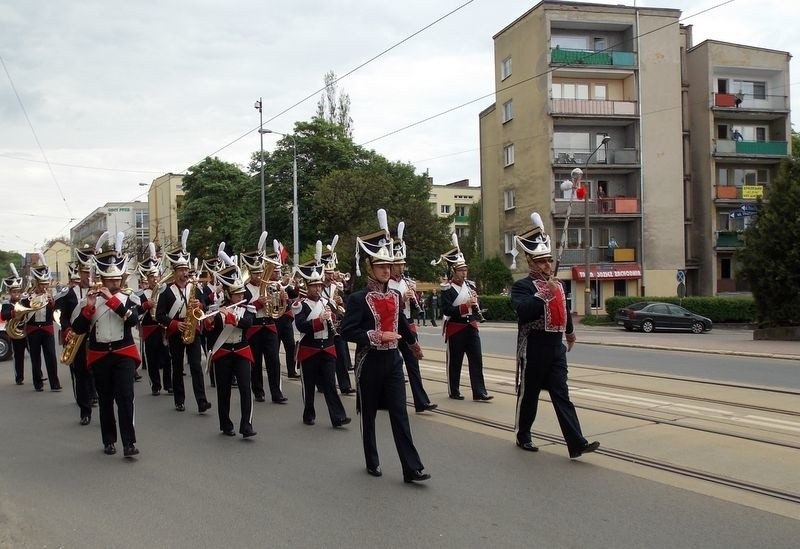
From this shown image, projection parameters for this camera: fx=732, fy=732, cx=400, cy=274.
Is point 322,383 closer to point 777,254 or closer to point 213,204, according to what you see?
point 777,254

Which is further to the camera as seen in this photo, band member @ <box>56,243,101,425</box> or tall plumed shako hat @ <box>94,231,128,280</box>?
band member @ <box>56,243,101,425</box>

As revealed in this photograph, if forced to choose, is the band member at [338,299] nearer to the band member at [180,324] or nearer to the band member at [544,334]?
the band member at [180,324]

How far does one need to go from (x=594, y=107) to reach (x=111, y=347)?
39515 mm

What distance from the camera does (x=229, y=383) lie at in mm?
8539

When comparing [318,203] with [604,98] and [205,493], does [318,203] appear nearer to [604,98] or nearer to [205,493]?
[604,98]

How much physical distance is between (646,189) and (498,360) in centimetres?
3122

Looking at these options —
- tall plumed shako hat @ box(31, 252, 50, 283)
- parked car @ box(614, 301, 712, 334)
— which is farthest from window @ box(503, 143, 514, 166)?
tall plumed shako hat @ box(31, 252, 50, 283)

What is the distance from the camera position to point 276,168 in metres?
49.4

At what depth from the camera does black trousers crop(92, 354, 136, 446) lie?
7.55 m

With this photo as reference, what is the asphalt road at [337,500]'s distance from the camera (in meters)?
5.05

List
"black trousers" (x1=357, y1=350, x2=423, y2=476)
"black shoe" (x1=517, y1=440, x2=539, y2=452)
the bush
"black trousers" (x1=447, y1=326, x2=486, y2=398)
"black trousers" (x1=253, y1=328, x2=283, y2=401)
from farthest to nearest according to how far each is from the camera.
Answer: the bush < "black trousers" (x1=253, y1=328, x2=283, y2=401) < "black trousers" (x1=447, y1=326, x2=486, y2=398) < "black shoe" (x1=517, y1=440, x2=539, y2=452) < "black trousers" (x1=357, y1=350, x2=423, y2=476)

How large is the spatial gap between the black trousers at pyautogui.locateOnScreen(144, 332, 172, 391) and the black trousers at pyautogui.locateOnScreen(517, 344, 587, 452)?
6804 mm

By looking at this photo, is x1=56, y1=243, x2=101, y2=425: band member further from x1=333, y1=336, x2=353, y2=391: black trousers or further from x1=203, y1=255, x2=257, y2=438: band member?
x1=333, y1=336, x2=353, y2=391: black trousers

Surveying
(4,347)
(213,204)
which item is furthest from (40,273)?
(213,204)
